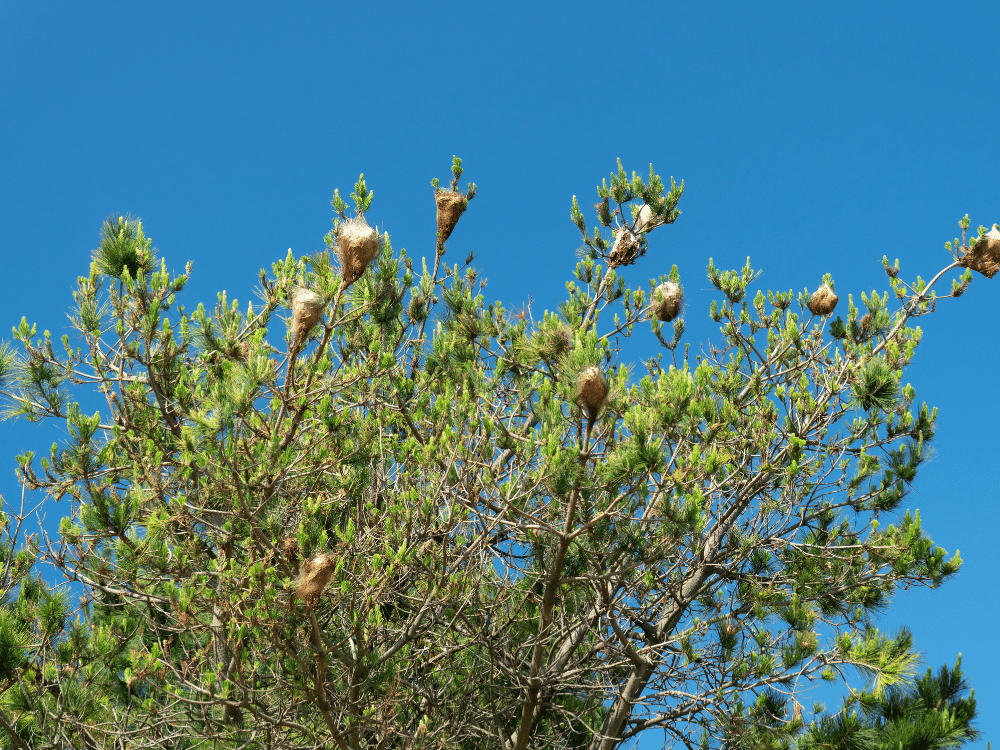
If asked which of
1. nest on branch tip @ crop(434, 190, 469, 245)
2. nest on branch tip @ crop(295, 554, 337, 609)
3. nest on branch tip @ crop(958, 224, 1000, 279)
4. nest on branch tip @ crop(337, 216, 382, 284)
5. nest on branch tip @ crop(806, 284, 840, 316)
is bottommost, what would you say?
nest on branch tip @ crop(295, 554, 337, 609)

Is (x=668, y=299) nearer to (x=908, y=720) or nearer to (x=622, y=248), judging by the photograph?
(x=622, y=248)

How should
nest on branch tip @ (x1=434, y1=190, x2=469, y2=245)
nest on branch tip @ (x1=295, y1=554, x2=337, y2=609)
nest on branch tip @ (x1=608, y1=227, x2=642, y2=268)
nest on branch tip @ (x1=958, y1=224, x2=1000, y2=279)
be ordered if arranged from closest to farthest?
nest on branch tip @ (x1=295, y1=554, x2=337, y2=609) → nest on branch tip @ (x1=434, y1=190, x2=469, y2=245) → nest on branch tip @ (x1=958, y1=224, x2=1000, y2=279) → nest on branch tip @ (x1=608, y1=227, x2=642, y2=268)

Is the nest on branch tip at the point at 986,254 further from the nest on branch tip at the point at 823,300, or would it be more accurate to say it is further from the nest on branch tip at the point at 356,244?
the nest on branch tip at the point at 356,244

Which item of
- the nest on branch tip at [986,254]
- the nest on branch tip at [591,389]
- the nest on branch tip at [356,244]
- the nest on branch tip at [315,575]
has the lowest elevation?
the nest on branch tip at [315,575]

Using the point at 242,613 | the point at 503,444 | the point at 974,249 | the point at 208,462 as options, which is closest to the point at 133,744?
the point at 242,613

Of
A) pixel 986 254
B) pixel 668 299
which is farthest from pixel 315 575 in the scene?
pixel 986 254

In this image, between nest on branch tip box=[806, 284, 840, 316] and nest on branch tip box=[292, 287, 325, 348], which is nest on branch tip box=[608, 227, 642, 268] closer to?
nest on branch tip box=[806, 284, 840, 316]

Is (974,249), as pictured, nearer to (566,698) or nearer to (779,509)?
(779,509)

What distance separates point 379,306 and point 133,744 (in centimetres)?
314

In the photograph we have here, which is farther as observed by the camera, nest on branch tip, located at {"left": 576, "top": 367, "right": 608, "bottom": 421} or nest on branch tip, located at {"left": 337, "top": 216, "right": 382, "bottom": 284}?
nest on branch tip, located at {"left": 337, "top": 216, "right": 382, "bottom": 284}

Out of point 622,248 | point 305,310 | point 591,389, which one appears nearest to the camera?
point 591,389

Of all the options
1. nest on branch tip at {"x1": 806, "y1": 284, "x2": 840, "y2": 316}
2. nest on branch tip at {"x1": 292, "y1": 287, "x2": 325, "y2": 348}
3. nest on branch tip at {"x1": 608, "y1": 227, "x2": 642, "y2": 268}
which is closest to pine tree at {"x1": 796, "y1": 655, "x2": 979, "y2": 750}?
nest on branch tip at {"x1": 806, "y1": 284, "x2": 840, "y2": 316}

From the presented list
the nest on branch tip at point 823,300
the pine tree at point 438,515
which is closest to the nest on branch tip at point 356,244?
the pine tree at point 438,515

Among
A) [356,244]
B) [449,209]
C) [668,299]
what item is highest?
[668,299]
